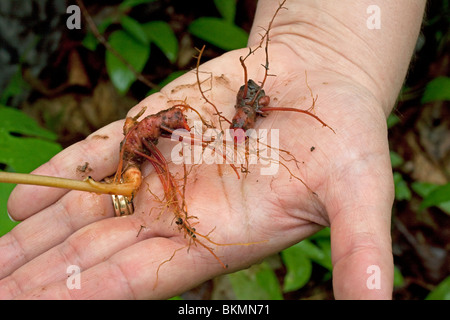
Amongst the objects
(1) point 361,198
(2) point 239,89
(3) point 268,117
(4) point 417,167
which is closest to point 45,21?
(2) point 239,89

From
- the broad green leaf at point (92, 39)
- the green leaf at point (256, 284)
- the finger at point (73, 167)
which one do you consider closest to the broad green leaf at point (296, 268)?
the green leaf at point (256, 284)

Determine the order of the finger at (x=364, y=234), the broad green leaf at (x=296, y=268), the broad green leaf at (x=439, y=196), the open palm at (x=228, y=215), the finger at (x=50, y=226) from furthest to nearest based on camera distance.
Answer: the broad green leaf at (x=296, y=268)
the broad green leaf at (x=439, y=196)
the finger at (x=50, y=226)
the open palm at (x=228, y=215)
the finger at (x=364, y=234)

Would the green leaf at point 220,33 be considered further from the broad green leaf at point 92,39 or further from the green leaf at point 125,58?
the broad green leaf at point 92,39

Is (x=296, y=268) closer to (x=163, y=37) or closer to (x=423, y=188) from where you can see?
(x=423, y=188)

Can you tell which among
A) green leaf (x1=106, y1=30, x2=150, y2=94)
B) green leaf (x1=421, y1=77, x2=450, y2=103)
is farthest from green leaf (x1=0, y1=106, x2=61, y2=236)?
green leaf (x1=421, y1=77, x2=450, y2=103)

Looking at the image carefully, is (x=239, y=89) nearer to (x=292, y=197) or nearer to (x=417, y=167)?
(x=292, y=197)

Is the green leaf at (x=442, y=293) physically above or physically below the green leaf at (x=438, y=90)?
below

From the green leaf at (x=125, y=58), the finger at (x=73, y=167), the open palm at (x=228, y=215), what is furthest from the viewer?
the green leaf at (x=125, y=58)

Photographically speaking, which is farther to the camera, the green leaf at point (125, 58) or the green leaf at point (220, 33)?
the green leaf at point (220, 33)

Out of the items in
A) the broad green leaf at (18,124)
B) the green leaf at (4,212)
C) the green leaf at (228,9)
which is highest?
the green leaf at (228,9)
